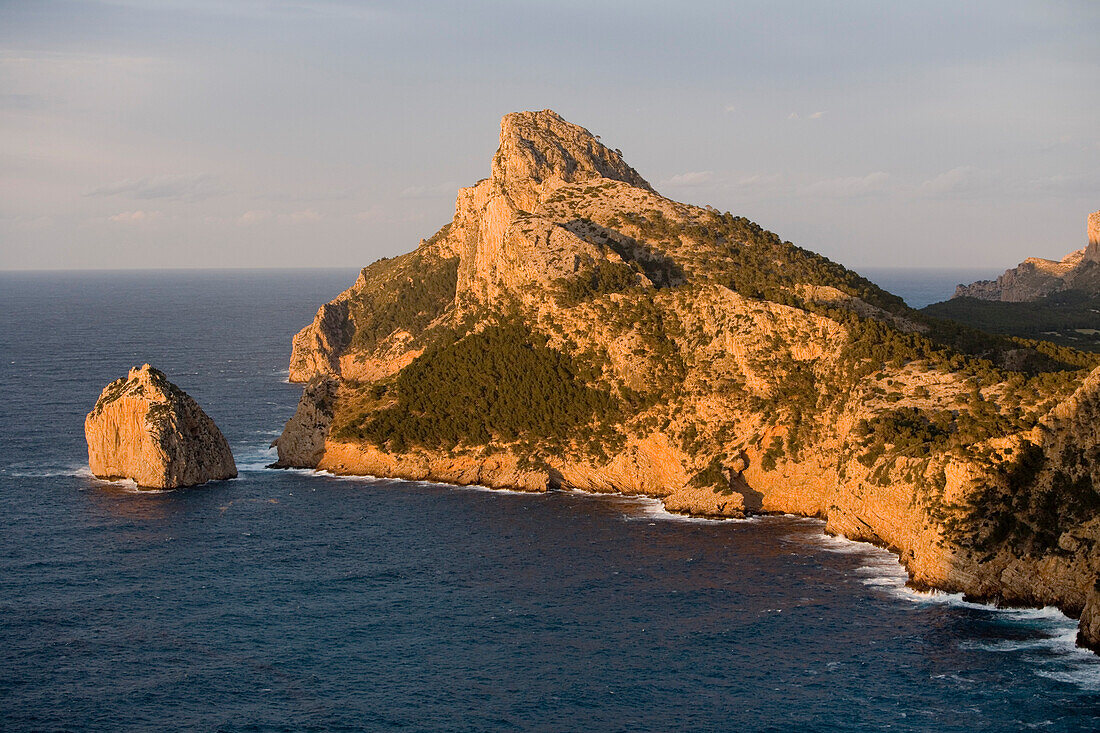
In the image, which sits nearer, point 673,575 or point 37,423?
point 673,575

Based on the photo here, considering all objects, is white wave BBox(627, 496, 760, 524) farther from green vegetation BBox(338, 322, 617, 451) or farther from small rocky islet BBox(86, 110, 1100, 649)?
green vegetation BBox(338, 322, 617, 451)

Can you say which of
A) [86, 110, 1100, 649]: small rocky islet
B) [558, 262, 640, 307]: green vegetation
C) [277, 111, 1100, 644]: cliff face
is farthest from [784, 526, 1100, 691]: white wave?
[558, 262, 640, 307]: green vegetation

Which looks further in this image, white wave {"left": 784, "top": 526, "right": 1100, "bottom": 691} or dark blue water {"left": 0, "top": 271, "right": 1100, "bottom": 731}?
white wave {"left": 784, "top": 526, "right": 1100, "bottom": 691}

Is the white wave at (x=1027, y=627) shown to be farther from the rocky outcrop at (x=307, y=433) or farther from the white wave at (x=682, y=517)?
the rocky outcrop at (x=307, y=433)

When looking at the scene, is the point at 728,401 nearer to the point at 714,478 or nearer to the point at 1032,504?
the point at 714,478

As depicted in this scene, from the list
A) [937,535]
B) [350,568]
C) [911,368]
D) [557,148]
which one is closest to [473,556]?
[350,568]

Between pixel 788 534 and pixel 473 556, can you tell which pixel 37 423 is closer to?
pixel 473 556

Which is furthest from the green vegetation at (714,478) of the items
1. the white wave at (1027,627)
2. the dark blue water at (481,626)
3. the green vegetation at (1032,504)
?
the green vegetation at (1032,504)
